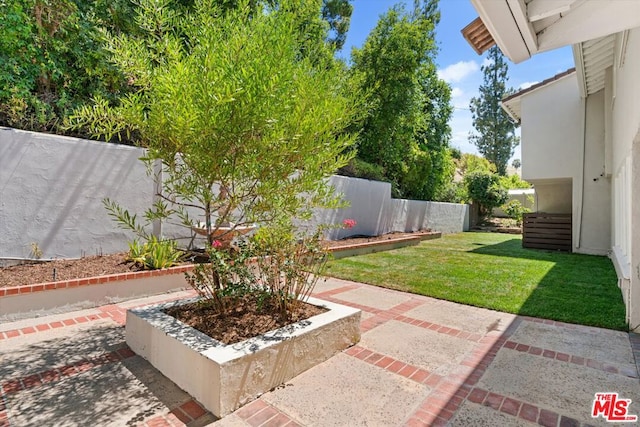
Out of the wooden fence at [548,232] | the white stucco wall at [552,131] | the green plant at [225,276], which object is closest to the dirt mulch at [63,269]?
the green plant at [225,276]

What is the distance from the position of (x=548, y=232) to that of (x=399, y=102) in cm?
861

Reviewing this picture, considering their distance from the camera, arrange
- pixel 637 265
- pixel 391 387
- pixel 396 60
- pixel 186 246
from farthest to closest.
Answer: pixel 396 60 → pixel 186 246 → pixel 637 265 → pixel 391 387

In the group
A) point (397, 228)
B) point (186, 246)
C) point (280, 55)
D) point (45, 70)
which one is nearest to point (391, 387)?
point (280, 55)

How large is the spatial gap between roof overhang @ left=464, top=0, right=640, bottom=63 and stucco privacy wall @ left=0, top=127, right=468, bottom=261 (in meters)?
7.32

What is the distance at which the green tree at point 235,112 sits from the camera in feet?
10.6

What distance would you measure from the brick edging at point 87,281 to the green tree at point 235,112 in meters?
2.93

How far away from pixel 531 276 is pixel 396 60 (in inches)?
430

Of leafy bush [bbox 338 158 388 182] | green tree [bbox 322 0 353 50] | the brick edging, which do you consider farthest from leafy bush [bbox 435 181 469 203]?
the brick edging

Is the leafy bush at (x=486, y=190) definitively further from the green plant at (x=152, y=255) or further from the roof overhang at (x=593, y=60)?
the green plant at (x=152, y=255)

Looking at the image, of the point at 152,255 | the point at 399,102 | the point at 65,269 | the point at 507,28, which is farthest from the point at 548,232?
the point at 65,269

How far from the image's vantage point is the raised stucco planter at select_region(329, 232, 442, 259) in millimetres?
11023

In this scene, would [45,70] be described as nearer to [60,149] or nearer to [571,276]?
[60,149]

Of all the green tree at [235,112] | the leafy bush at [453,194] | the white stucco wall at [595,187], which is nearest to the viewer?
the green tree at [235,112]

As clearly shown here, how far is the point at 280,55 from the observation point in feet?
11.4
